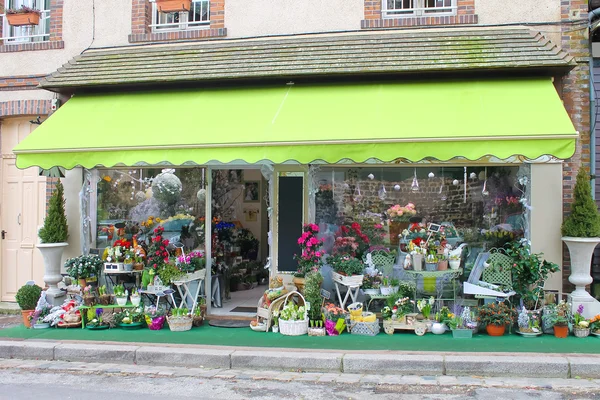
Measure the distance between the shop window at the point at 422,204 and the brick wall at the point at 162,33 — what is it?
3.07 m

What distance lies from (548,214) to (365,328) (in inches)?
122

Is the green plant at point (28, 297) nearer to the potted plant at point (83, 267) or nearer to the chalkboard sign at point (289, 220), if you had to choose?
the potted plant at point (83, 267)

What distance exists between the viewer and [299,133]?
7285 mm

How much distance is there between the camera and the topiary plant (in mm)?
7500

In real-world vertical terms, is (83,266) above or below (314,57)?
below

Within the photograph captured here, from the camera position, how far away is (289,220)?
8812mm

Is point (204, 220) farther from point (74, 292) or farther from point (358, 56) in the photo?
point (358, 56)

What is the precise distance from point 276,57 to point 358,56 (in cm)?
128

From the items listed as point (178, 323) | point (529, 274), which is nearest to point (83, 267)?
point (178, 323)

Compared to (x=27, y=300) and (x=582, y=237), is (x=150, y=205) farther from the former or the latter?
(x=582, y=237)

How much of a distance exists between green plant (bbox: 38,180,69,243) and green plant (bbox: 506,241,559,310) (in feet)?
23.1

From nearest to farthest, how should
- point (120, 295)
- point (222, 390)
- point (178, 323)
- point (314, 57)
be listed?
1. point (222, 390)
2. point (178, 323)
3. point (314, 57)
4. point (120, 295)

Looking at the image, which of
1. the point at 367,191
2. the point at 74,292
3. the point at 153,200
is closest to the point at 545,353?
the point at 367,191

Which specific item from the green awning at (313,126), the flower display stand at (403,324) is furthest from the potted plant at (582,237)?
the flower display stand at (403,324)
